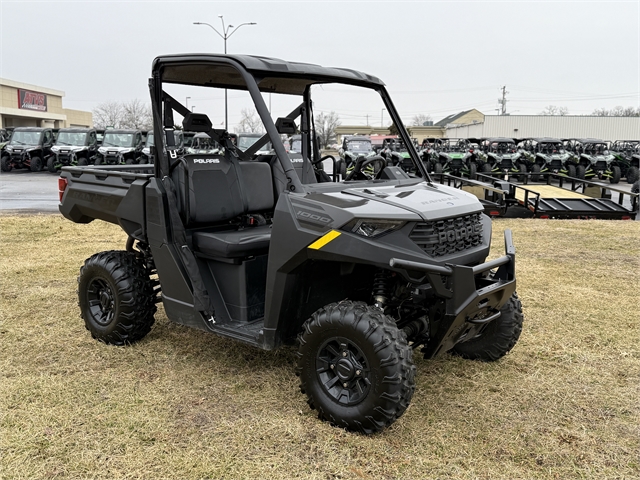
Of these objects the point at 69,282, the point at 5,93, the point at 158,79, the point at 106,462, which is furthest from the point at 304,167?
the point at 5,93

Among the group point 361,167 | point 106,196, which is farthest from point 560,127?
point 106,196

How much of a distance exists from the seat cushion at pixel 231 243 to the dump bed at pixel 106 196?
20.3 inches

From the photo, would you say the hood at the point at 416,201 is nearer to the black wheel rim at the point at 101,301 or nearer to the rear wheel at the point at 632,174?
the black wheel rim at the point at 101,301

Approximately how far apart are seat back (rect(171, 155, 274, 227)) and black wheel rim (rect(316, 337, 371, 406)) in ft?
4.46

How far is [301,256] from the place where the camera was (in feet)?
10.8

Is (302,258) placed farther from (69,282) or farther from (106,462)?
(69,282)

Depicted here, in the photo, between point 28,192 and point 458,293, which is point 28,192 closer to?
point 28,192

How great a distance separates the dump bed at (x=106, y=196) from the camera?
13.8 ft

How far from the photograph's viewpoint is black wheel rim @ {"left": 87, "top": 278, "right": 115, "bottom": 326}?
4492 mm

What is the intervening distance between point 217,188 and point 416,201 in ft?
4.86

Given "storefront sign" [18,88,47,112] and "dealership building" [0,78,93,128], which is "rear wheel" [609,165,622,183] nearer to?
"dealership building" [0,78,93,128]

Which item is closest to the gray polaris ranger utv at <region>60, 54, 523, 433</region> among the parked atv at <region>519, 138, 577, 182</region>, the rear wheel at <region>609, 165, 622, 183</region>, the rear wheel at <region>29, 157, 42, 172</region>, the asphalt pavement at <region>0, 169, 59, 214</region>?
the asphalt pavement at <region>0, 169, 59, 214</region>

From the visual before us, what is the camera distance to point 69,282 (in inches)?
248

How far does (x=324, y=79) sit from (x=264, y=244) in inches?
46.1
